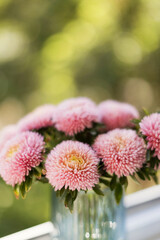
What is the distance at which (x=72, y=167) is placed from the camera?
390 millimetres

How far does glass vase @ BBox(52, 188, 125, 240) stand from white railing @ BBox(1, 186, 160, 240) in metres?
0.06

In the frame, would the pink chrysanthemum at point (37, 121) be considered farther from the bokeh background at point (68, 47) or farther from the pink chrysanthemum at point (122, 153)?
the bokeh background at point (68, 47)

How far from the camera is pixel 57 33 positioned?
1527 millimetres

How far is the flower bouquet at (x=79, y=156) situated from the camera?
395 mm

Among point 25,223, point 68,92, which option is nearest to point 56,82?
point 68,92

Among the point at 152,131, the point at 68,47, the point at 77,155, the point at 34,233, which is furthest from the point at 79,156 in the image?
the point at 68,47

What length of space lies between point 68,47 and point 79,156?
1169mm

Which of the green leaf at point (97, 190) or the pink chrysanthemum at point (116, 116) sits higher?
the pink chrysanthemum at point (116, 116)

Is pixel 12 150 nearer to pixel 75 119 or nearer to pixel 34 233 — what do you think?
pixel 75 119

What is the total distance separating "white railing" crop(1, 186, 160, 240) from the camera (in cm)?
64

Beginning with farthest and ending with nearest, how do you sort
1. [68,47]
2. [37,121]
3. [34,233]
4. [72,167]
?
[68,47] → [34,233] → [37,121] → [72,167]

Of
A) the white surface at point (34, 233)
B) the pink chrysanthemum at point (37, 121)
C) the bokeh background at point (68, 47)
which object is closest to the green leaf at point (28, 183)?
the pink chrysanthemum at point (37, 121)

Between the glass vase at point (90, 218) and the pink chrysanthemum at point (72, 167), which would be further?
the glass vase at point (90, 218)

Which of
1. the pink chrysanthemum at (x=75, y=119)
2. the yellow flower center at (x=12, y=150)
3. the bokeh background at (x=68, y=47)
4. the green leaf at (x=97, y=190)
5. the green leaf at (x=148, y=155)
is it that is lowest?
the green leaf at (x=97, y=190)
